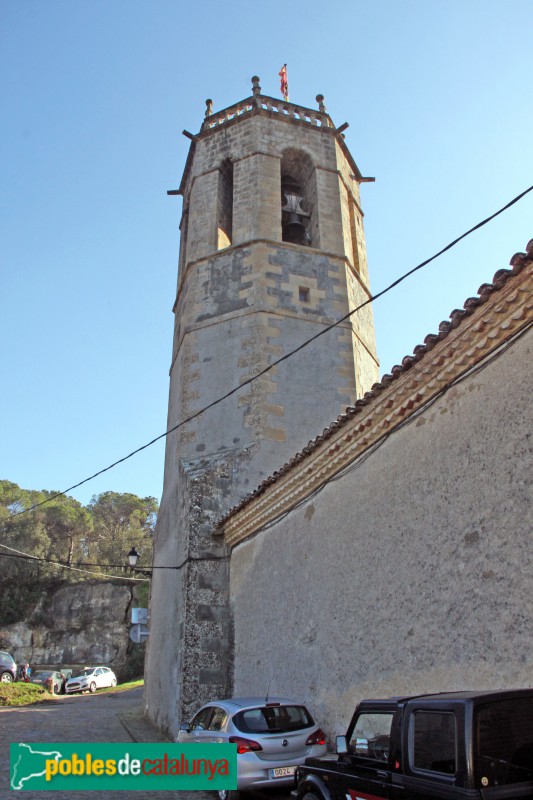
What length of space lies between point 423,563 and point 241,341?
8.13 meters

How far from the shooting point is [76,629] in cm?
3884

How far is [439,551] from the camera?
575 cm

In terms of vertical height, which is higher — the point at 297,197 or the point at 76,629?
the point at 297,197

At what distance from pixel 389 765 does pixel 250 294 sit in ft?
36.6

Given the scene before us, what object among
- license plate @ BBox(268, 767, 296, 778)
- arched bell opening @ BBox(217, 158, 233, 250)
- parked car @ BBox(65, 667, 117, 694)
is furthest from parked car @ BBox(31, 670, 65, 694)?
license plate @ BBox(268, 767, 296, 778)

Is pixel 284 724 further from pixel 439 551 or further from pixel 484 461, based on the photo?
pixel 484 461

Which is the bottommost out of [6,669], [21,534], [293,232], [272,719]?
[272,719]

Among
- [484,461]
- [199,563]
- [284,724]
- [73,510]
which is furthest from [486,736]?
[73,510]

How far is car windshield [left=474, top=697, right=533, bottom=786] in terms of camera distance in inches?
118

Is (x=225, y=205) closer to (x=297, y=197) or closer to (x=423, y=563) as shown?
(x=297, y=197)

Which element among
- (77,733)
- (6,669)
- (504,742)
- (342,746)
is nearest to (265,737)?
(342,746)

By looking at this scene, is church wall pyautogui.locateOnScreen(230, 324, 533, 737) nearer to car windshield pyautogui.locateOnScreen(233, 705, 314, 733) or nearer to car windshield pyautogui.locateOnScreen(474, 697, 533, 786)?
car windshield pyautogui.locateOnScreen(233, 705, 314, 733)

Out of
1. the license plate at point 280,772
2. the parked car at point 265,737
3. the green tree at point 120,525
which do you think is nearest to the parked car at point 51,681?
the green tree at point 120,525

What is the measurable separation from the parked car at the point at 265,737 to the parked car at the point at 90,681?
24.1m
